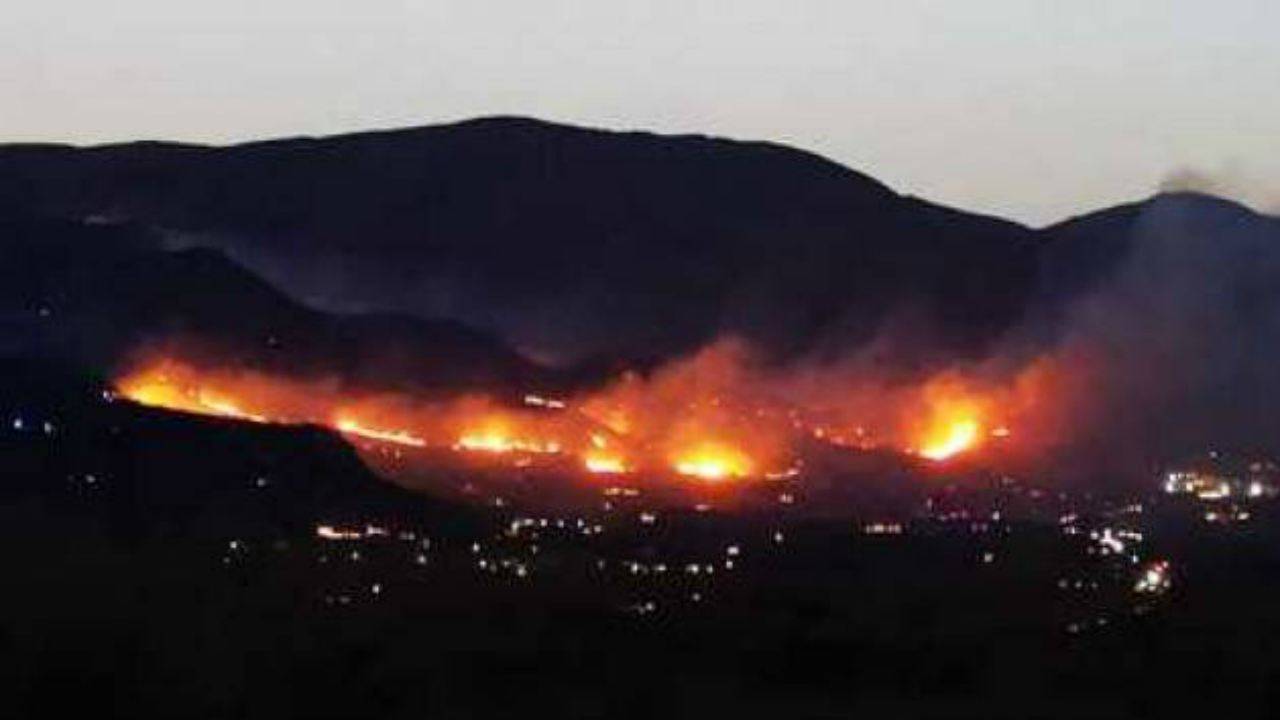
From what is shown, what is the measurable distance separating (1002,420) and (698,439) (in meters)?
22.2

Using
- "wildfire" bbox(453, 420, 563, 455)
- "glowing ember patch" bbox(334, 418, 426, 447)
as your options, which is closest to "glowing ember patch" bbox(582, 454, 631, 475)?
"wildfire" bbox(453, 420, 563, 455)

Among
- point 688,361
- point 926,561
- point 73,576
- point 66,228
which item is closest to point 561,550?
point 926,561

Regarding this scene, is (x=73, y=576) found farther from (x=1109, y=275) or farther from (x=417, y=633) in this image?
(x=1109, y=275)

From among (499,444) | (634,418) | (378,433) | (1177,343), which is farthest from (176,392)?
(1177,343)

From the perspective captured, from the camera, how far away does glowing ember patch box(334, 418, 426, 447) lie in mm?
117688

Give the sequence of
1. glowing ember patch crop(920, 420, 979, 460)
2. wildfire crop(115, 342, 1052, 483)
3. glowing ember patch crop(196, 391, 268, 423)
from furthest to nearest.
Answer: glowing ember patch crop(920, 420, 979, 460), glowing ember patch crop(196, 391, 268, 423), wildfire crop(115, 342, 1052, 483)

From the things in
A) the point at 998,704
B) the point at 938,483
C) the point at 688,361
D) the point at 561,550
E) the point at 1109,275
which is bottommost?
the point at 998,704

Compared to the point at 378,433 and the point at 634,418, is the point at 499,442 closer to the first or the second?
the point at 378,433

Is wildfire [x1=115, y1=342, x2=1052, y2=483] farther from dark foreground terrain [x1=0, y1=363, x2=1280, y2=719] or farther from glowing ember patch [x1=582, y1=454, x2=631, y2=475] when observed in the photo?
dark foreground terrain [x1=0, y1=363, x2=1280, y2=719]

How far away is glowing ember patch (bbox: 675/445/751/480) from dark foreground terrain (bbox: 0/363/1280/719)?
446 inches

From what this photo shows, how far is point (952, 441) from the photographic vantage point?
133875mm

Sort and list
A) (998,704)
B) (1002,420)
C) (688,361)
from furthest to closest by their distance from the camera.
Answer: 1. (688,361)
2. (1002,420)
3. (998,704)

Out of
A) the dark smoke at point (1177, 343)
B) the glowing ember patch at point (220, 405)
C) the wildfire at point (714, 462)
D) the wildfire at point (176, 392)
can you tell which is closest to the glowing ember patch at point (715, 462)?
the wildfire at point (714, 462)

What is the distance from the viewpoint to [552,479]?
359 feet
